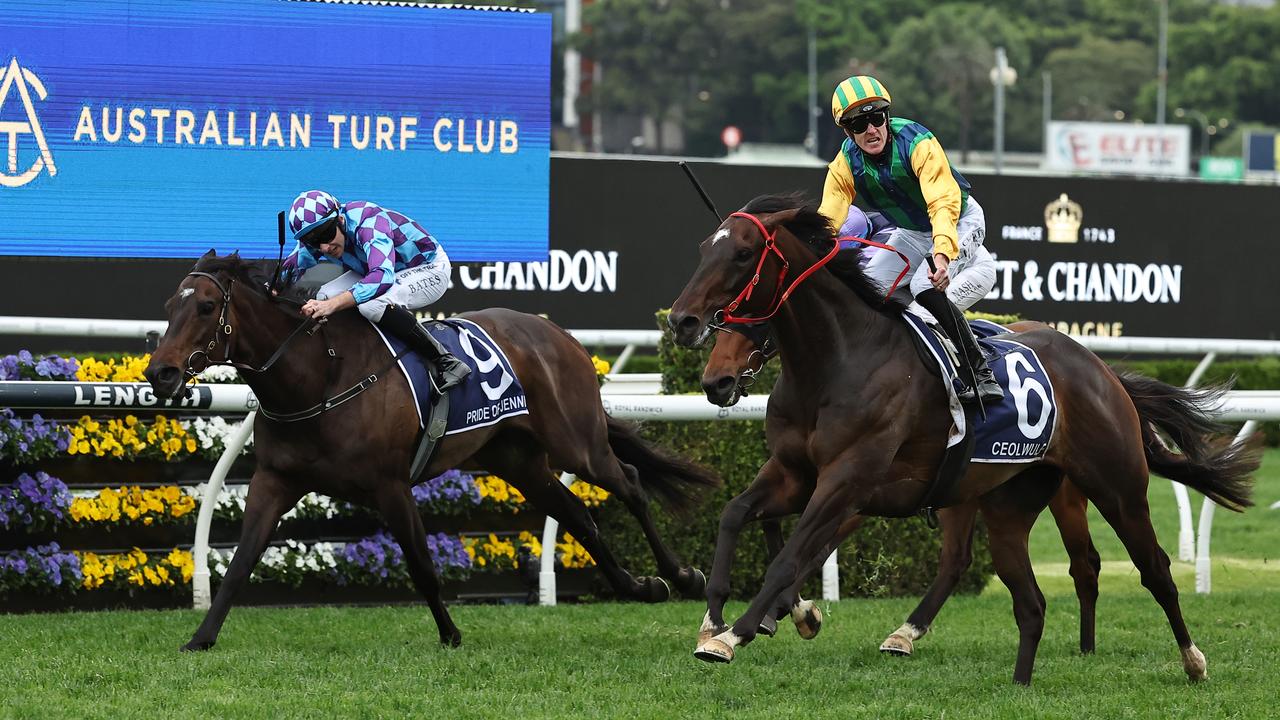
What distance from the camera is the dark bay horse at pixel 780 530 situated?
4.88 m

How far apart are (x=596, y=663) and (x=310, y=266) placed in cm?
168

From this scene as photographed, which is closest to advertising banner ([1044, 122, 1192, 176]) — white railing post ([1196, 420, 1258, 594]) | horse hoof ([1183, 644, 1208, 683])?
white railing post ([1196, 420, 1258, 594])

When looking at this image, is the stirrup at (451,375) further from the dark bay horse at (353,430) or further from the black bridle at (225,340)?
the black bridle at (225,340)

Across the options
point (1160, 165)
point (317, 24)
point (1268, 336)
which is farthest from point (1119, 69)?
point (317, 24)

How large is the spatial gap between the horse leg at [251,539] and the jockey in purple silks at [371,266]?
0.57 meters

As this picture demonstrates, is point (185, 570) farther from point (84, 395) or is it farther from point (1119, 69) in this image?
point (1119, 69)

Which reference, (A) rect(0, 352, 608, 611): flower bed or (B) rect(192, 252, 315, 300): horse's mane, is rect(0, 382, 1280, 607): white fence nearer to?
(A) rect(0, 352, 608, 611): flower bed

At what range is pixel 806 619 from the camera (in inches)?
207

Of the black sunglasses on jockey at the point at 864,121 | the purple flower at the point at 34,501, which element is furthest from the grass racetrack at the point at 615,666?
the black sunglasses on jockey at the point at 864,121

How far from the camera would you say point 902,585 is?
7.29 metres

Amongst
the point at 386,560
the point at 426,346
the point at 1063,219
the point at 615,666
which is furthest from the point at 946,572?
the point at 1063,219

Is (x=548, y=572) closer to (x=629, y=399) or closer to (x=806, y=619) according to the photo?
(x=629, y=399)

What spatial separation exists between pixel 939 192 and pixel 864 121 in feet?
1.06

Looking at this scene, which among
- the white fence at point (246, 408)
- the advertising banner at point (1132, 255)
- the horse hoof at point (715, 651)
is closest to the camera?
the horse hoof at point (715, 651)
